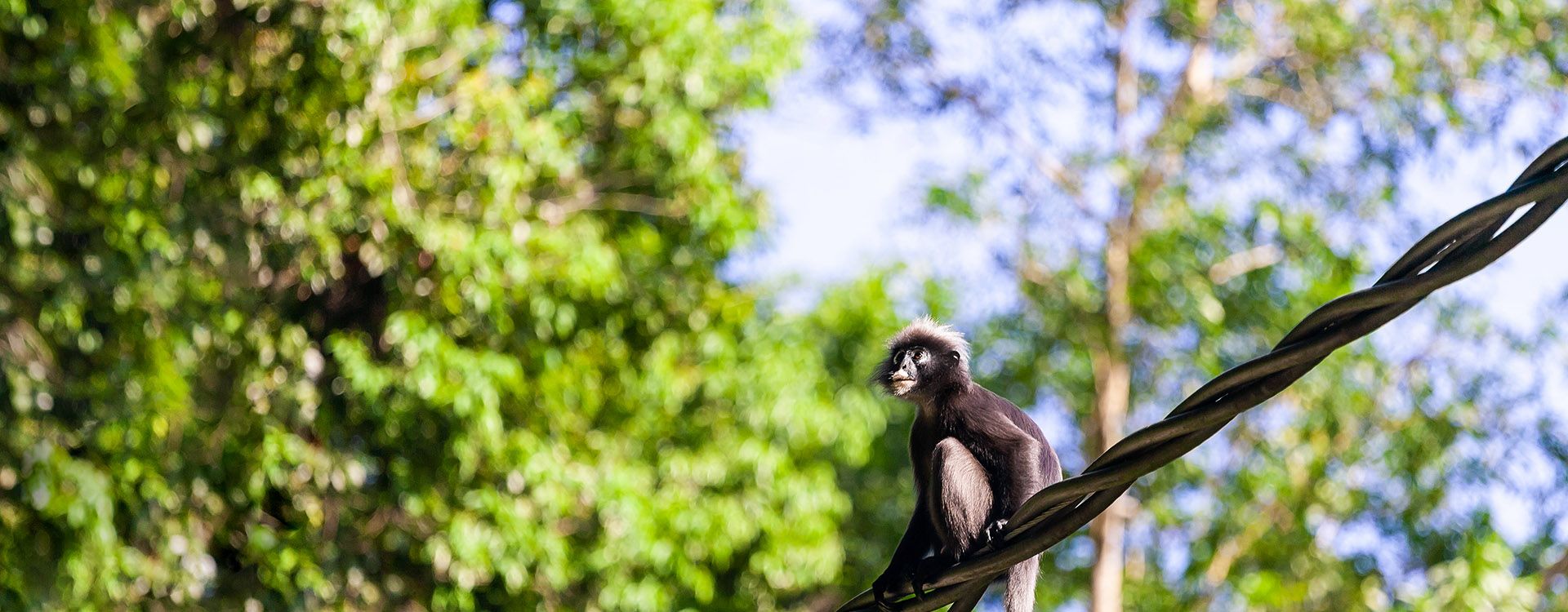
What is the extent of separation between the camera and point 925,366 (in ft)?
15.1

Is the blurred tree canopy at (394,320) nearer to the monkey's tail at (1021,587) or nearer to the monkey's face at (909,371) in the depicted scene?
the monkey's face at (909,371)

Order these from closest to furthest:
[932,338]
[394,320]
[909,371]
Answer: [909,371], [932,338], [394,320]

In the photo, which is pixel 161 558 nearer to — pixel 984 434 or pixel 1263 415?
pixel 984 434

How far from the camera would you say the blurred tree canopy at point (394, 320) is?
6.04 meters

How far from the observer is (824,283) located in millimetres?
14516

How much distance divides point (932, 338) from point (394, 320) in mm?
4095

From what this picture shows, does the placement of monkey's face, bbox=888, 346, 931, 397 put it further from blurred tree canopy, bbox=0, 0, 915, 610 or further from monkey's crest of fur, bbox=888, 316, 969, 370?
blurred tree canopy, bbox=0, 0, 915, 610

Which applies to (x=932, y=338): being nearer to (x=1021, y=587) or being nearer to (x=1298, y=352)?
(x=1021, y=587)

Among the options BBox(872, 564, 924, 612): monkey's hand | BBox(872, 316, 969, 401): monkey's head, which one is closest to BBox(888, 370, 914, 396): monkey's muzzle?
BBox(872, 316, 969, 401): monkey's head

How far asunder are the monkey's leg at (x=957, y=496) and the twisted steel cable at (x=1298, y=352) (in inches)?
57.2

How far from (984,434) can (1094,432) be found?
28.1ft

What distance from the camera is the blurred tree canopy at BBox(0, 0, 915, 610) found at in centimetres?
604

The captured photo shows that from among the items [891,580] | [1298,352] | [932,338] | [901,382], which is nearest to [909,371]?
[901,382]

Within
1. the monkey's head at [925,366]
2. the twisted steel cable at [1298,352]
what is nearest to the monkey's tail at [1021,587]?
the monkey's head at [925,366]
